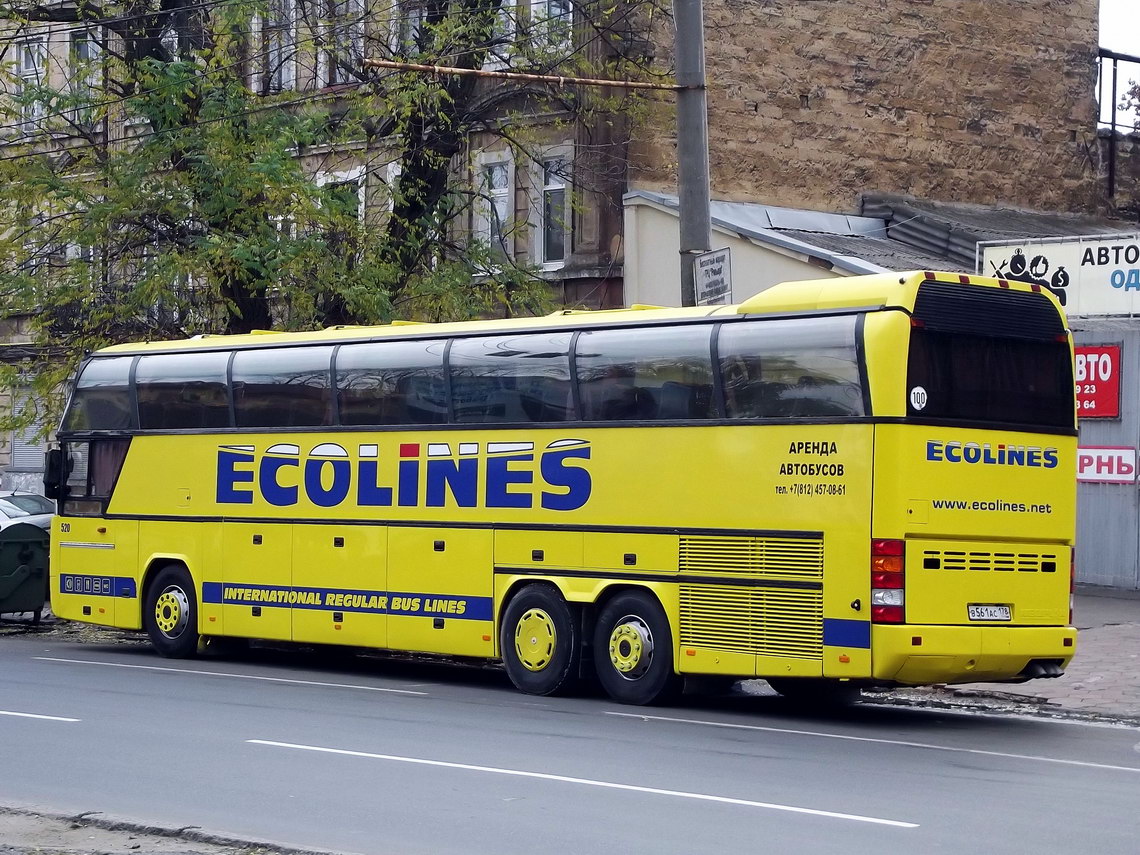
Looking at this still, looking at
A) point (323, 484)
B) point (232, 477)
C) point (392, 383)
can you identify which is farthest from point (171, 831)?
point (232, 477)

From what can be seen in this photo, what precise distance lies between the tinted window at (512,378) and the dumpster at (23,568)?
30.3ft

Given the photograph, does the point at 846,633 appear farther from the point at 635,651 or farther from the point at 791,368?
the point at 635,651

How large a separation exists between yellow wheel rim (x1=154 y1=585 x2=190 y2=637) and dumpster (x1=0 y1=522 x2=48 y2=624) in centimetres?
435

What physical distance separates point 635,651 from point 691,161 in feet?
15.8

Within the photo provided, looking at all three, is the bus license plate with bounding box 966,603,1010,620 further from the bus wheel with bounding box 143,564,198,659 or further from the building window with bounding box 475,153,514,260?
the building window with bounding box 475,153,514,260

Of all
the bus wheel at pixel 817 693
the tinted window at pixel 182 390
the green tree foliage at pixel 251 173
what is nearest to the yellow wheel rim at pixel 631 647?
the bus wheel at pixel 817 693

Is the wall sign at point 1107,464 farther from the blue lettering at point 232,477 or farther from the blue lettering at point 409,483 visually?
the blue lettering at point 232,477

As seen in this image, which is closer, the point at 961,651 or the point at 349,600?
the point at 961,651

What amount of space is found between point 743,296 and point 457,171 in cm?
471

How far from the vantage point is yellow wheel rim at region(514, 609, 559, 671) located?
15.6 m

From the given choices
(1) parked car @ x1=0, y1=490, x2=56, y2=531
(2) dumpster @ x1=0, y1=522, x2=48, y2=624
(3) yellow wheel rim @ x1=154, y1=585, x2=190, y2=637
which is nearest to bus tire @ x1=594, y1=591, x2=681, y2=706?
(3) yellow wheel rim @ x1=154, y1=585, x2=190, y2=637

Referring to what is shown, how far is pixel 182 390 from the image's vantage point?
19.5 m

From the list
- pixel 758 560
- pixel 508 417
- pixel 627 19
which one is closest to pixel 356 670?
pixel 508 417

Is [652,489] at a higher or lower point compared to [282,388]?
lower
